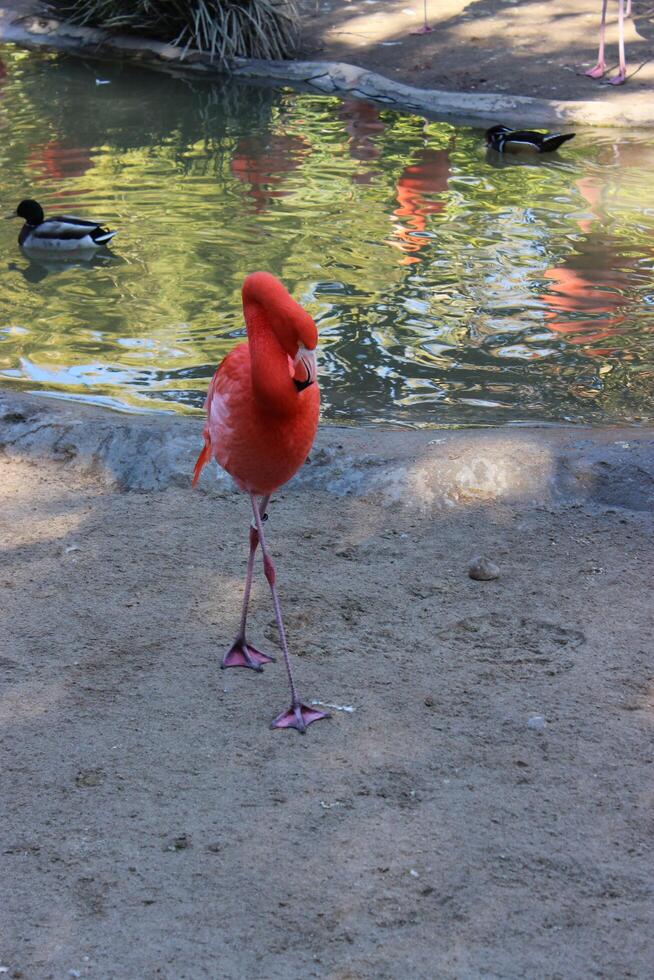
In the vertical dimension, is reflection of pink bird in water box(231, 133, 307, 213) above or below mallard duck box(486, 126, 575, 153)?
below

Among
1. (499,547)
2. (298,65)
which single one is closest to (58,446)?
(499,547)

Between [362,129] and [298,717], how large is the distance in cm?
910

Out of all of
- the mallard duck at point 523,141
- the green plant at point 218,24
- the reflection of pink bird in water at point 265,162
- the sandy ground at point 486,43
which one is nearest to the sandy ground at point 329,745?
the reflection of pink bird in water at point 265,162

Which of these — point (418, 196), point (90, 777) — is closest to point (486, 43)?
point (418, 196)

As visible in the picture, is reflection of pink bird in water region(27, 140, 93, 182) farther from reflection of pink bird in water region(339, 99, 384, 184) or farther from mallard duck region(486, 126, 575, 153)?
mallard duck region(486, 126, 575, 153)

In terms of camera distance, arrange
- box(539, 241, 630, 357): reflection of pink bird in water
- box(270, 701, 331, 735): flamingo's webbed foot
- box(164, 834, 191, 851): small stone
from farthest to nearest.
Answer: box(539, 241, 630, 357): reflection of pink bird in water < box(270, 701, 331, 735): flamingo's webbed foot < box(164, 834, 191, 851): small stone

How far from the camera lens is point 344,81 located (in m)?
12.8

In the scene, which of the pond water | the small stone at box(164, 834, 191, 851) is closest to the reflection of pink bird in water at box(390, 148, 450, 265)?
the pond water

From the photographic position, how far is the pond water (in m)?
6.19

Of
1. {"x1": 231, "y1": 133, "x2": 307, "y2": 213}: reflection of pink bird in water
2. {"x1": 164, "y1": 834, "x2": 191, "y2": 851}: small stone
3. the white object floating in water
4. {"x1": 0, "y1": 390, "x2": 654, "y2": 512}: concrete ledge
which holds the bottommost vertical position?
the white object floating in water

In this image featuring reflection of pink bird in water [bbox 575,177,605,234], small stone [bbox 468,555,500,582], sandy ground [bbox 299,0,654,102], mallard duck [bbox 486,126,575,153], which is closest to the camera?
small stone [bbox 468,555,500,582]

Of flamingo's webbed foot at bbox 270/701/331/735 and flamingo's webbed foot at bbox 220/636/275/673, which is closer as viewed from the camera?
flamingo's webbed foot at bbox 270/701/331/735

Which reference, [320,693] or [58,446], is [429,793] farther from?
[58,446]

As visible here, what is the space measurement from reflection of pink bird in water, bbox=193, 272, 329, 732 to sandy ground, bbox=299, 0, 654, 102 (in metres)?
9.47
